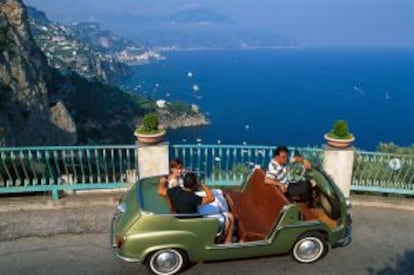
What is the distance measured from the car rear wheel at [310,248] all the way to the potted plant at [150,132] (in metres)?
3.47

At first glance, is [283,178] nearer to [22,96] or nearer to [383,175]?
[383,175]

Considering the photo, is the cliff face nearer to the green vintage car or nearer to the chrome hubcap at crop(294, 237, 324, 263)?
the green vintage car

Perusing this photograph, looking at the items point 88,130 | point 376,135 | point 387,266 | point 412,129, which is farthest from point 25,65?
point 412,129

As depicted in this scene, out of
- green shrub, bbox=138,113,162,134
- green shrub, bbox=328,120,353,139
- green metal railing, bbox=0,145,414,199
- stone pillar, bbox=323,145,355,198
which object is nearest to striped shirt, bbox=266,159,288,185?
green metal railing, bbox=0,145,414,199

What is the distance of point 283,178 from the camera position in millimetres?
7293

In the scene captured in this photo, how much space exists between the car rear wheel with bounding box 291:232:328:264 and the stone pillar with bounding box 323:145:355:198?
2.68 meters

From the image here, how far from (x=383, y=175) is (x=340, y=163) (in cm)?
150

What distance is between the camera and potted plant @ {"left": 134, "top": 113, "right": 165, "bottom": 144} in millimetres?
8914

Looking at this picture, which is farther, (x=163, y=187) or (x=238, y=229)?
(x=163, y=187)

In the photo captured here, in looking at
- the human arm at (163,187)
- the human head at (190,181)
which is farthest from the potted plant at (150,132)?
the human head at (190,181)

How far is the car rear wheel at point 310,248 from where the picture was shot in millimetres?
6625

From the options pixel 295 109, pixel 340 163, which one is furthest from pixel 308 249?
pixel 295 109

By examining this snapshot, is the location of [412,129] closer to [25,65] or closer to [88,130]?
[88,130]

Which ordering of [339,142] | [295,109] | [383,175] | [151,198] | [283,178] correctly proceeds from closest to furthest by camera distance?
[151,198], [283,178], [339,142], [383,175], [295,109]
